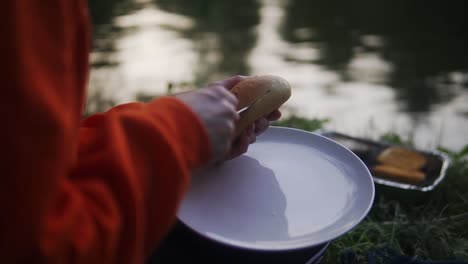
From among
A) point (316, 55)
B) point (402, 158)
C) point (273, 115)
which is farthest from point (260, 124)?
point (316, 55)

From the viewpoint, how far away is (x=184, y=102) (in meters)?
0.64

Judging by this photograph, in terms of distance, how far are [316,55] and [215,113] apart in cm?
279

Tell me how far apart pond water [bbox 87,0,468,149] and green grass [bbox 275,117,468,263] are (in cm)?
65

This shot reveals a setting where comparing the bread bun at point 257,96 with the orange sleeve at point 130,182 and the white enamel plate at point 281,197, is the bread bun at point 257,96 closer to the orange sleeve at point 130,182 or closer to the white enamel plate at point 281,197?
the white enamel plate at point 281,197

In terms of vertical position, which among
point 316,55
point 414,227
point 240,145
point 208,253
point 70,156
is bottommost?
point 414,227

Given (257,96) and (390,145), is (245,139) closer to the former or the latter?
(257,96)

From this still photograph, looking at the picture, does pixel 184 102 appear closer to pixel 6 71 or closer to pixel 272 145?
pixel 6 71

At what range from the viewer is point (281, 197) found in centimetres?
84

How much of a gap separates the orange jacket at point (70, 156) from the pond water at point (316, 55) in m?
1.56

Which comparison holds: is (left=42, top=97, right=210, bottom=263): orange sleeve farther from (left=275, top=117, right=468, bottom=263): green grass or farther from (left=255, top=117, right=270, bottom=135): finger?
(left=275, top=117, right=468, bottom=263): green grass

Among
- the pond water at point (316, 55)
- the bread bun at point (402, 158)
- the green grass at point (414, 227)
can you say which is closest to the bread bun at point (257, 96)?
the green grass at point (414, 227)

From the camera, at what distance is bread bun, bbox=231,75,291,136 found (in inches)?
34.4

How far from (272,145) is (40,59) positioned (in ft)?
1.92

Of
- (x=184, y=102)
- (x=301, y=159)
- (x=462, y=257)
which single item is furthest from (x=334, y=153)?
(x=462, y=257)
